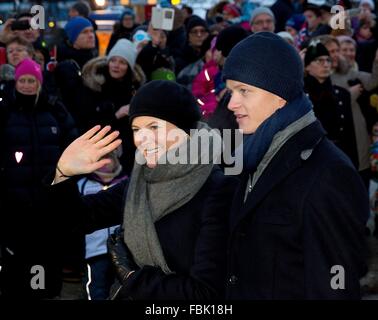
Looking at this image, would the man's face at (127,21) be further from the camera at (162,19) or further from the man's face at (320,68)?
the man's face at (320,68)

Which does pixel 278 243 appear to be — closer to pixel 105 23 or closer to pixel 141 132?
pixel 141 132

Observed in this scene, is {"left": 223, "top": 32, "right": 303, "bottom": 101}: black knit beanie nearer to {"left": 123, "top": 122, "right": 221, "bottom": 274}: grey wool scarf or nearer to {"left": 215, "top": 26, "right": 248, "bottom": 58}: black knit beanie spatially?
{"left": 123, "top": 122, "right": 221, "bottom": 274}: grey wool scarf

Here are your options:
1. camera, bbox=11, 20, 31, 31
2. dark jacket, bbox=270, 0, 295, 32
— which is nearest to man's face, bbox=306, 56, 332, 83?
camera, bbox=11, 20, 31, 31

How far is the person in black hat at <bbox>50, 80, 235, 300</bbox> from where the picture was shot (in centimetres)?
314

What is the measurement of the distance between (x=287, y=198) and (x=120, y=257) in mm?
831

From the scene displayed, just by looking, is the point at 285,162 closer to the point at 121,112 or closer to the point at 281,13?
the point at 121,112

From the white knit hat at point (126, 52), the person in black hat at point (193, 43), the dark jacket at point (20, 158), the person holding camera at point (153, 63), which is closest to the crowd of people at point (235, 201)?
the dark jacket at point (20, 158)

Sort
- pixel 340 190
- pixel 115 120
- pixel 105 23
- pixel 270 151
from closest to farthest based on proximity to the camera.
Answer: pixel 340 190 < pixel 270 151 < pixel 115 120 < pixel 105 23

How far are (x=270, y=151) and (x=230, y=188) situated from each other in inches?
13.3

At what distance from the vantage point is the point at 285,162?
293cm

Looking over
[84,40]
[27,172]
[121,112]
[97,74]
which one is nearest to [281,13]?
[84,40]

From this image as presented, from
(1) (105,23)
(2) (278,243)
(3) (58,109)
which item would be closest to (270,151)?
(2) (278,243)
